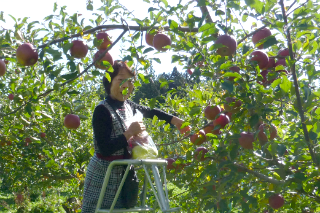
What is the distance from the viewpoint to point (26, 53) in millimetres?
1480

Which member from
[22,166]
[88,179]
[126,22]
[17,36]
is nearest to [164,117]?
[88,179]

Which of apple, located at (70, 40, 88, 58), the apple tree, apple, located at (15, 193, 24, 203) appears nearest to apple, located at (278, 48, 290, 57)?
the apple tree

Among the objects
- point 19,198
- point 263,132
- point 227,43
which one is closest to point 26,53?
point 227,43

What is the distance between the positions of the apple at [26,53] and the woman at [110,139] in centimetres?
46

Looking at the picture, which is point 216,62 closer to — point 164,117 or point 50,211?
point 164,117

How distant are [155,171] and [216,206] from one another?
1.15 feet

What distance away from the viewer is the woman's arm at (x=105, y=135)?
1688mm

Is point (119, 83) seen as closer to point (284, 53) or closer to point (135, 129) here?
point (135, 129)

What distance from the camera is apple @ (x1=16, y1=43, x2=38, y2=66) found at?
1470mm

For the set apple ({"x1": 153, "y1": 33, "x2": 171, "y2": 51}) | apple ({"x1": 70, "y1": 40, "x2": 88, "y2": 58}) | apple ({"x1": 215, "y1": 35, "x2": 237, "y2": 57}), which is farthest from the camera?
apple ({"x1": 153, "y1": 33, "x2": 171, "y2": 51})

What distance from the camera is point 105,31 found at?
5.49ft

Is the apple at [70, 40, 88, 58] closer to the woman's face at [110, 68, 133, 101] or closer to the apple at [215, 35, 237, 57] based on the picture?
the woman's face at [110, 68, 133, 101]

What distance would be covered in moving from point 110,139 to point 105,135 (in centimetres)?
4

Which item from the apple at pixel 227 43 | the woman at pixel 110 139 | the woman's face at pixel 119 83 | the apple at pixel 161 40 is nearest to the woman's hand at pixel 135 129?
the woman at pixel 110 139
